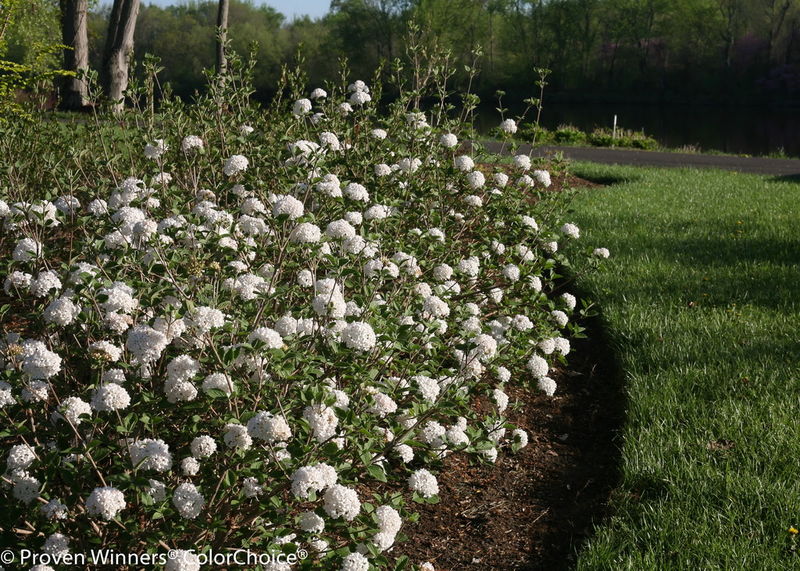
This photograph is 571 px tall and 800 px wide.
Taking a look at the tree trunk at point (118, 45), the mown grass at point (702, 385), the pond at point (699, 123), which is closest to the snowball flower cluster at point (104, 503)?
the mown grass at point (702, 385)

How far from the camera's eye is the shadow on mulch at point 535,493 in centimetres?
323

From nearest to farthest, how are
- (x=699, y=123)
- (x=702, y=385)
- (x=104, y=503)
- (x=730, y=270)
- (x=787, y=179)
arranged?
1. (x=104, y=503)
2. (x=702, y=385)
3. (x=730, y=270)
4. (x=787, y=179)
5. (x=699, y=123)

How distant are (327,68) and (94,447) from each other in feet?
158

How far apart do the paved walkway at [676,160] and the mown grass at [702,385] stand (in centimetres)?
725

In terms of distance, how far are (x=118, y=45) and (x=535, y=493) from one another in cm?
1470

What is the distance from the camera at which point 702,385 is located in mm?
4387

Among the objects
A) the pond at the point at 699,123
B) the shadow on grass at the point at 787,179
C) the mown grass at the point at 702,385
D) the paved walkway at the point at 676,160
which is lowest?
the mown grass at the point at 702,385

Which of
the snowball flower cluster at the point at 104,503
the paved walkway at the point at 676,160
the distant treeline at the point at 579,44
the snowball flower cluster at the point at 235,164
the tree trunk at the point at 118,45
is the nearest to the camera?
the snowball flower cluster at the point at 104,503

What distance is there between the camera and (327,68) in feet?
158

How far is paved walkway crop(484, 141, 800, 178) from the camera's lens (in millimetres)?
15461

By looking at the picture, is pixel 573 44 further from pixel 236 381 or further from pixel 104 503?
pixel 104 503

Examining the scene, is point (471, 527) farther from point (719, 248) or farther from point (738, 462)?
point (719, 248)

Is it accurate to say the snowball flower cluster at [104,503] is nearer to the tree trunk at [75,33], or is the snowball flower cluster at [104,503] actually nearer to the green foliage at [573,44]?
the tree trunk at [75,33]

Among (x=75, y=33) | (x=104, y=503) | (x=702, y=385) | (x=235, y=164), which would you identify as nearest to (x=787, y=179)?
(x=702, y=385)
